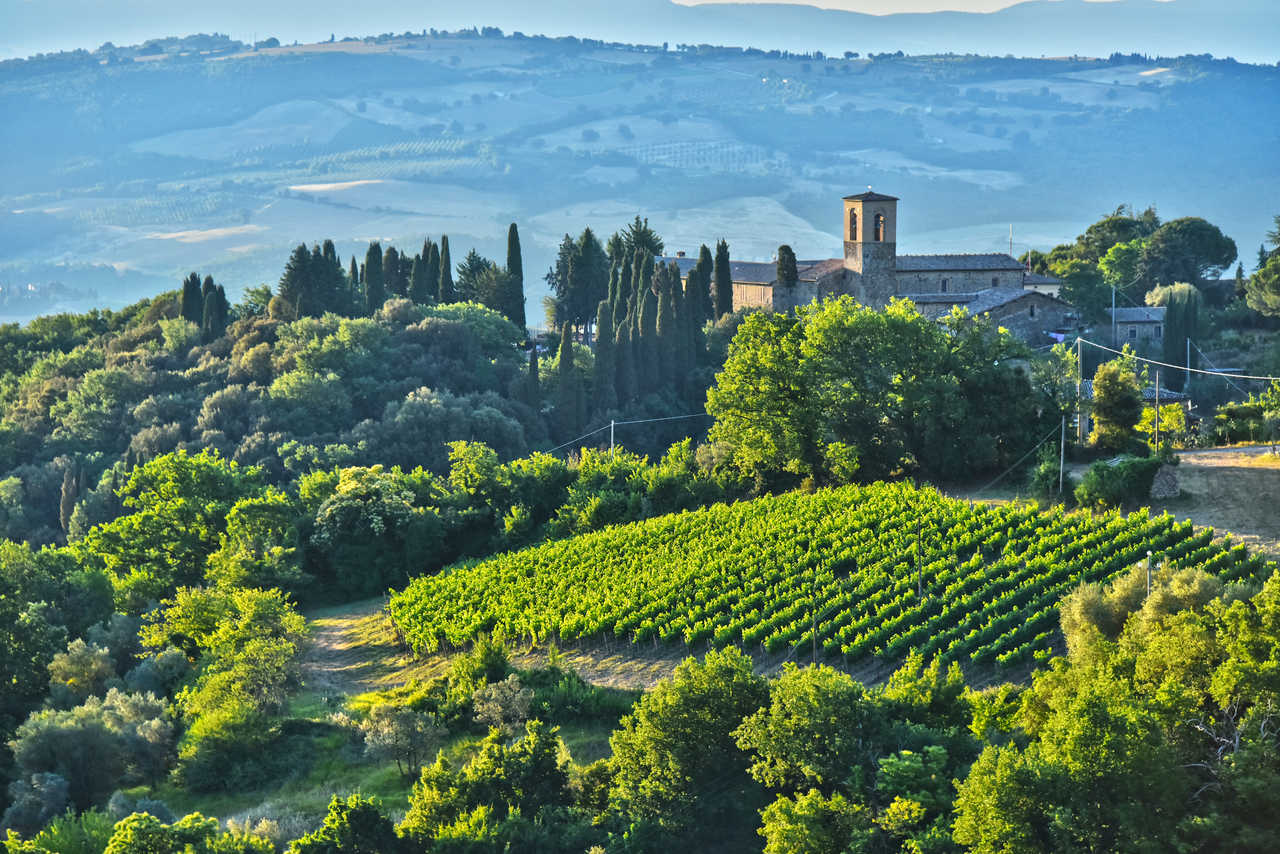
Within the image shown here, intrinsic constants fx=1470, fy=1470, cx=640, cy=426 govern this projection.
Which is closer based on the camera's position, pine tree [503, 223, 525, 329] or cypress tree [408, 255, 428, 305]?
cypress tree [408, 255, 428, 305]

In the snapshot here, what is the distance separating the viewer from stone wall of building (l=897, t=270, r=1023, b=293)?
7606cm

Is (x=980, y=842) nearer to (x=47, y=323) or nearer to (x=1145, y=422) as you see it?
(x=1145, y=422)

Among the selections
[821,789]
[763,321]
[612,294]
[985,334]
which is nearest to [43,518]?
[612,294]

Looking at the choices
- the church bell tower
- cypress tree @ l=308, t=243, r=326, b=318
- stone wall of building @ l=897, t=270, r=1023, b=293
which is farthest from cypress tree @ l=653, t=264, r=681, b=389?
cypress tree @ l=308, t=243, r=326, b=318

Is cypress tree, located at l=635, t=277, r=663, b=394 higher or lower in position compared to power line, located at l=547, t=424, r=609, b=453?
higher

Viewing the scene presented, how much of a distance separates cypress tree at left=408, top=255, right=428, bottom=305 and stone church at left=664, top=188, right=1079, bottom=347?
741 inches

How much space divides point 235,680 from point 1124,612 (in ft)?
63.6

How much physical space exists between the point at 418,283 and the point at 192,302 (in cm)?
1224

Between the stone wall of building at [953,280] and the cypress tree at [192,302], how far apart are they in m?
37.7

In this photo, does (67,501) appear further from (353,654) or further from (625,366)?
(353,654)

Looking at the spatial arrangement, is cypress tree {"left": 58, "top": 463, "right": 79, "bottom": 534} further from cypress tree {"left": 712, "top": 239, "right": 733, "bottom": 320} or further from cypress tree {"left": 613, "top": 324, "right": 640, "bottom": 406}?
cypress tree {"left": 712, "top": 239, "right": 733, "bottom": 320}

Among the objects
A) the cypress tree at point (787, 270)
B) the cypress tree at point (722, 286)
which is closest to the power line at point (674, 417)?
the cypress tree at point (722, 286)

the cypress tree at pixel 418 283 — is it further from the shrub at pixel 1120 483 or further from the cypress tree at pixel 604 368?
the shrub at pixel 1120 483

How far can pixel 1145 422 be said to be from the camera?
163ft
